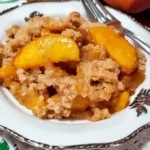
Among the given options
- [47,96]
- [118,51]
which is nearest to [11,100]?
[47,96]

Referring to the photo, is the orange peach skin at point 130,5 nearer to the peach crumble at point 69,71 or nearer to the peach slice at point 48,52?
the peach crumble at point 69,71

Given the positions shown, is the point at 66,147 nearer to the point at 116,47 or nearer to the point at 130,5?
the point at 116,47

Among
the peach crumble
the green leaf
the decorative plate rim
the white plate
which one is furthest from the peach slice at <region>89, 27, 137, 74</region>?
the green leaf

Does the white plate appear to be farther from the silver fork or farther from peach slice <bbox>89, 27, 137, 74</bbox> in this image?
the silver fork

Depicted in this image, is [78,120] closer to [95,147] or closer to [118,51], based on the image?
[95,147]

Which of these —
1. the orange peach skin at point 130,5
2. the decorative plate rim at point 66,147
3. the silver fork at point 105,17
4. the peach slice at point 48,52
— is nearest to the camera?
the decorative plate rim at point 66,147

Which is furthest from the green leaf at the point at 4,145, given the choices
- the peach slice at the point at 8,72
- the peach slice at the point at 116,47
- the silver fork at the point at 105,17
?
the silver fork at the point at 105,17

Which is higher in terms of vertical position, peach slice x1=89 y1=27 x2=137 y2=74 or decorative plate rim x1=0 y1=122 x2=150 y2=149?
peach slice x1=89 y1=27 x2=137 y2=74
